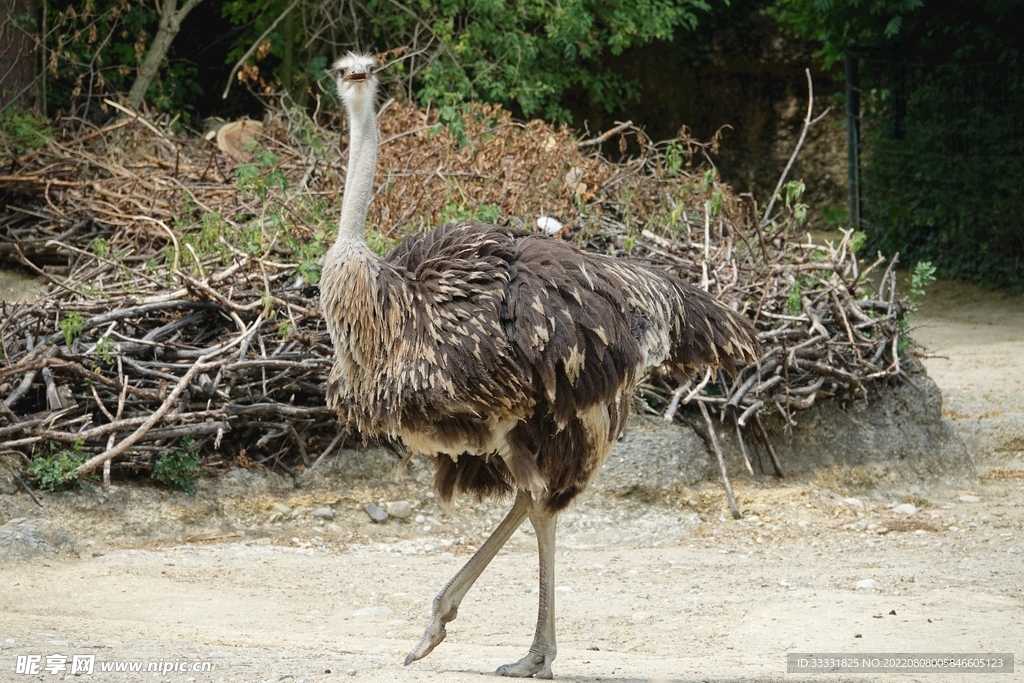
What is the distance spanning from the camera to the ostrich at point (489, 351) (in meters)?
4.15

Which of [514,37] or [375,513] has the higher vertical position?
[514,37]

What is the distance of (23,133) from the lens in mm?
9047

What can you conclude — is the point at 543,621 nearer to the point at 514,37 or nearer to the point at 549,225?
the point at 549,225

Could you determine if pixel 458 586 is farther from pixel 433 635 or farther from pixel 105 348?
pixel 105 348

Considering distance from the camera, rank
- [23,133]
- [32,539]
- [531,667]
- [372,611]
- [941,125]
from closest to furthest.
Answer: [531,667] → [372,611] → [32,539] → [23,133] → [941,125]

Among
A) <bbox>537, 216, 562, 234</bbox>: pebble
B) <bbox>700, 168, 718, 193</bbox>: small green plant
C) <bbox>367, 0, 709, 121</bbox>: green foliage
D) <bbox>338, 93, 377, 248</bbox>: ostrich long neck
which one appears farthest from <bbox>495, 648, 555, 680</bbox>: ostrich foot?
<bbox>367, 0, 709, 121</bbox>: green foliage

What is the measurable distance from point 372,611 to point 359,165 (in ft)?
6.14

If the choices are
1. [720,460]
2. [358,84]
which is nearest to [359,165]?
[358,84]

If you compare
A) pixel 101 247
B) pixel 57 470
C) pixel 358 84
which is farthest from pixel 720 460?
pixel 101 247

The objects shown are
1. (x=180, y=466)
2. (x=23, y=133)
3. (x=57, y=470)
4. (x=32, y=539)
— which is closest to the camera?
(x=32, y=539)

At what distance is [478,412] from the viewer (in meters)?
4.16

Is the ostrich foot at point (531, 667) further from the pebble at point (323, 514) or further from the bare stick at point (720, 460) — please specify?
the bare stick at point (720, 460)

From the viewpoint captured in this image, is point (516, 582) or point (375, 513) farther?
point (375, 513)

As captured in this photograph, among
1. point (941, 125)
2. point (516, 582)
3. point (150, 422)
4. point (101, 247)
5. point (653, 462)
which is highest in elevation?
point (941, 125)
